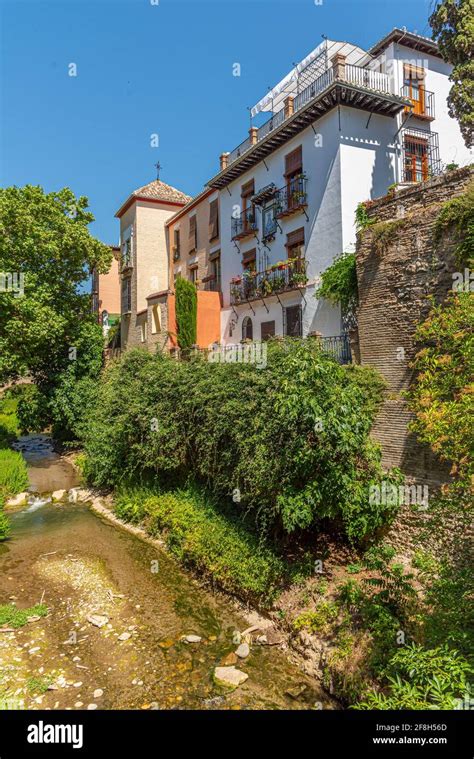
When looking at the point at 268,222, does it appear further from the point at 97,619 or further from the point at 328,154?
the point at 97,619

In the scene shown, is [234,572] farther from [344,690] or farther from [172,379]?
[172,379]

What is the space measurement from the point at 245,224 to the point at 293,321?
604 centimetres

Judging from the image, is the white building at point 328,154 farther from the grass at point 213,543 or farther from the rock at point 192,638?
the rock at point 192,638

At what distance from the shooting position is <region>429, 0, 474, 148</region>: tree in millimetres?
12242

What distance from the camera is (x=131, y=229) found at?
27.8 m

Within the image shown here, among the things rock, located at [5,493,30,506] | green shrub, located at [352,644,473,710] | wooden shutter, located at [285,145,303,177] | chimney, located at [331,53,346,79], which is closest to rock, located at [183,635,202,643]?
green shrub, located at [352,644,473,710]

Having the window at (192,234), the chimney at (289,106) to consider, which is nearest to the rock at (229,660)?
the chimney at (289,106)

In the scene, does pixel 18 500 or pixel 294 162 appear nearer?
pixel 18 500

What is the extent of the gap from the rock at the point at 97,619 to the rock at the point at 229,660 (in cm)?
231

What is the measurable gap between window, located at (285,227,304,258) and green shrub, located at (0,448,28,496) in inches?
502

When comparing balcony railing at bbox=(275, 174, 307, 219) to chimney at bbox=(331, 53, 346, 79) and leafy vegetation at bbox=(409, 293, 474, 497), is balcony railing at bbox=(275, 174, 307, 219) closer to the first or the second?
chimney at bbox=(331, 53, 346, 79)

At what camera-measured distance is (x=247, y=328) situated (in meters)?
19.9

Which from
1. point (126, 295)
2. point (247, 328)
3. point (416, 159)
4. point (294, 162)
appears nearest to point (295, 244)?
point (294, 162)
